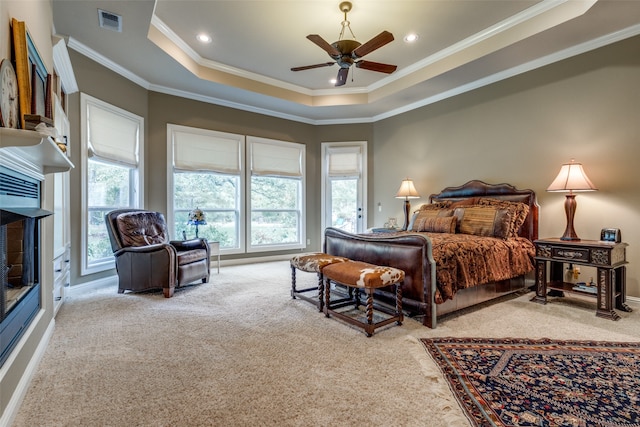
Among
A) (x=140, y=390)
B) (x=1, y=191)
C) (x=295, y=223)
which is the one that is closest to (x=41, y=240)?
(x=1, y=191)

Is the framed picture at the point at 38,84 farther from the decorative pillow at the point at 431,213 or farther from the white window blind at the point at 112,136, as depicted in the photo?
the decorative pillow at the point at 431,213

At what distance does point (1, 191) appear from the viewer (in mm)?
1560

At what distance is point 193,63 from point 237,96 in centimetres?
97

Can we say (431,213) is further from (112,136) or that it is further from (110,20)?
(112,136)

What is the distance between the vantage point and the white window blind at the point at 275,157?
19.7ft

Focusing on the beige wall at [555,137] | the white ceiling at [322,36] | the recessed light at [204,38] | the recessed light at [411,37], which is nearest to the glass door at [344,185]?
the beige wall at [555,137]

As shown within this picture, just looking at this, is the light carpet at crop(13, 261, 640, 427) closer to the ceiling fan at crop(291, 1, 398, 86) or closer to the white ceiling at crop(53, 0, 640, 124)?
the ceiling fan at crop(291, 1, 398, 86)

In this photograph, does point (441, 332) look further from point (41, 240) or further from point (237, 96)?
point (237, 96)

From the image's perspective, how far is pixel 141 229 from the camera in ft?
13.5

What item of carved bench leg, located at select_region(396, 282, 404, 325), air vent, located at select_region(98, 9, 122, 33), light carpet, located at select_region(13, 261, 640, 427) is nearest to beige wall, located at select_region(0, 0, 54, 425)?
light carpet, located at select_region(13, 261, 640, 427)

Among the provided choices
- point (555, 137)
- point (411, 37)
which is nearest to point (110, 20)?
point (411, 37)

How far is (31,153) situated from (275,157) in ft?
14.9

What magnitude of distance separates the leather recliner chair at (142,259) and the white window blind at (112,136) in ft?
2.89

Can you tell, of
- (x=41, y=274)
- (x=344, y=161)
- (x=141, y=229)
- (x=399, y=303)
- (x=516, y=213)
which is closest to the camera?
(x=41, y=274)
